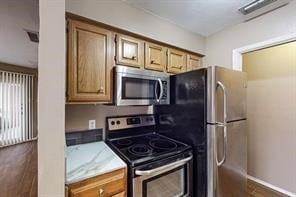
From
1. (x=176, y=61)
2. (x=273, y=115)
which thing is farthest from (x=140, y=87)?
(x=273, y=115)

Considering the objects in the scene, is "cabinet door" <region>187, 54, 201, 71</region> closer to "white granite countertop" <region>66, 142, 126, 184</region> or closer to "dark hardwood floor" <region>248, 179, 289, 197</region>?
"white granite countertop" <region>66, 142, 126, 184</region>

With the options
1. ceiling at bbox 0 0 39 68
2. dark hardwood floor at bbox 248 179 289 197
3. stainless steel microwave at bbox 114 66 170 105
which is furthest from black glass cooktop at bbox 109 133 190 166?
dark hardwood floor at bbox 248 179 289 197

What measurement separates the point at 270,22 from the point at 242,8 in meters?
0.41

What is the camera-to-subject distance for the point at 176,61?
88.0 inches

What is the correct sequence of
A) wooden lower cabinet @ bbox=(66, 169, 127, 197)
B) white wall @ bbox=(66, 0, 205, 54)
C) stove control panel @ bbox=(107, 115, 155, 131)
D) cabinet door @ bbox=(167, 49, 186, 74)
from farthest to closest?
cabinet door @ bbox=(167, 49, 186, 74) → stove control panel @ bbox=(107, 115, 155, 131) → white wall @ bbox=(66, 0, 205, 54) → wooden lower cabinet @ bbox=(66, 169, 127, 197)

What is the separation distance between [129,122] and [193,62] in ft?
4.37

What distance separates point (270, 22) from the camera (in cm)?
198

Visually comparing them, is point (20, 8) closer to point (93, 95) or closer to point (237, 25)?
point (93, 95)

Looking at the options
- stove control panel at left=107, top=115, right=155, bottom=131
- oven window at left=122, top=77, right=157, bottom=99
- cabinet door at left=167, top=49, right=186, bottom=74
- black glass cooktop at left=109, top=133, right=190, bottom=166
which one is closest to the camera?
black glass cooktop at left=109, top=133, right=190, bottom=166

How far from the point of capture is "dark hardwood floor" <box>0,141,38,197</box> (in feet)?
2.38

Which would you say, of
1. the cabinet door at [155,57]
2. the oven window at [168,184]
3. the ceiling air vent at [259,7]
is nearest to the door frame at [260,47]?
the ceiling air vent at [259,7]

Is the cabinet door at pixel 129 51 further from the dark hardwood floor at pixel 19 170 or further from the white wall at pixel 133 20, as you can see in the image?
the dark hardwood floor at pixel 19 170

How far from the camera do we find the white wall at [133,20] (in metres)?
1.55

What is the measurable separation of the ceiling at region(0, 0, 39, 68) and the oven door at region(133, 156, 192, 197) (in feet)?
3.46
